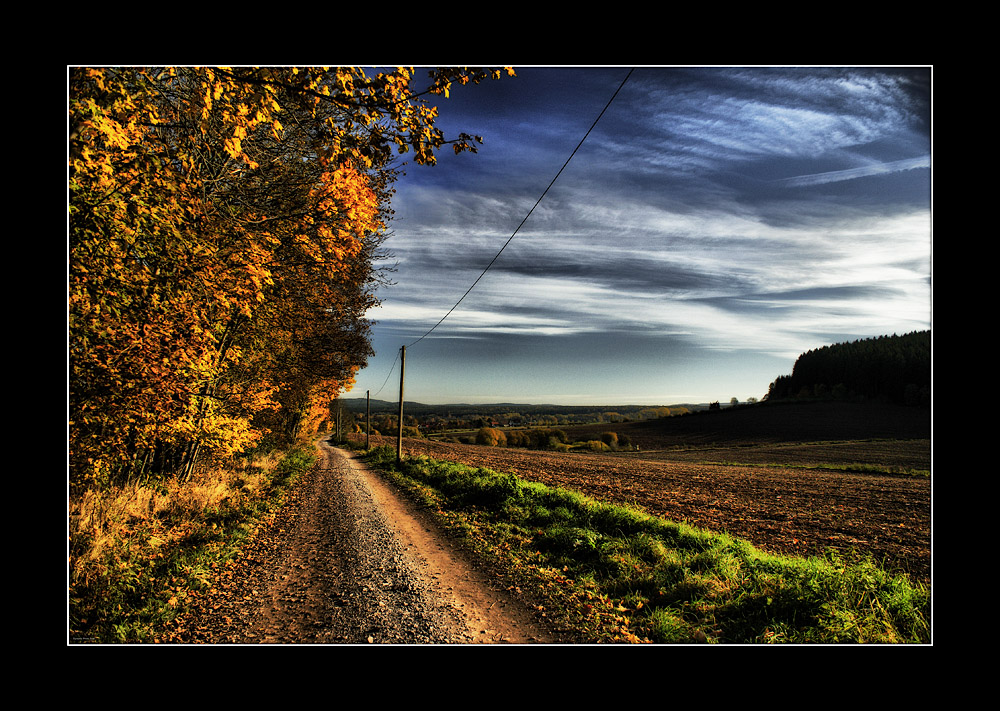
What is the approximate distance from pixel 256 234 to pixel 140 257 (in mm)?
2144

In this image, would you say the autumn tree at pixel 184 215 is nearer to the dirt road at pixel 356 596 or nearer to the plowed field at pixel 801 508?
the dirt road at pixel 356 596

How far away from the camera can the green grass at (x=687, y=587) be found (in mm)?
4828

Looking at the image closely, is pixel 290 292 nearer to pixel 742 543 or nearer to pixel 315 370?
pixel 315 370

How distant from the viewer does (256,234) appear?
7480 millimetres

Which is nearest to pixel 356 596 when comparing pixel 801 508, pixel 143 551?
pixel 143 551

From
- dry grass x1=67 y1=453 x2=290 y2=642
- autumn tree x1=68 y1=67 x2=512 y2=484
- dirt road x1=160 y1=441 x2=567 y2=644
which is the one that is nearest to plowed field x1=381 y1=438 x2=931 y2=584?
dirt road x1=160 y1=441 x2=567 y2=644

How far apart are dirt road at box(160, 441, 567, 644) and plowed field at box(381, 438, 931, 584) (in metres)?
6.07

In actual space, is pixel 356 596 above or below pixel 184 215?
below

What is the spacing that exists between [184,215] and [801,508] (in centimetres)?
1747

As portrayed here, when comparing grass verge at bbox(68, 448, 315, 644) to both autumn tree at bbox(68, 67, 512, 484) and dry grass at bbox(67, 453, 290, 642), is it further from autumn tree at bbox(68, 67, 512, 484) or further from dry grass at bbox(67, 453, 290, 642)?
autumn tree at bbox(68, 67, 512, 484)

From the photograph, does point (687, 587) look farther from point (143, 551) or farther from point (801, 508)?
point (801, 508)

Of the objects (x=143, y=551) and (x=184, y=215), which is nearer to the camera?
(x=184, y=215)

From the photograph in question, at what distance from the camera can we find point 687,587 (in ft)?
19.0
